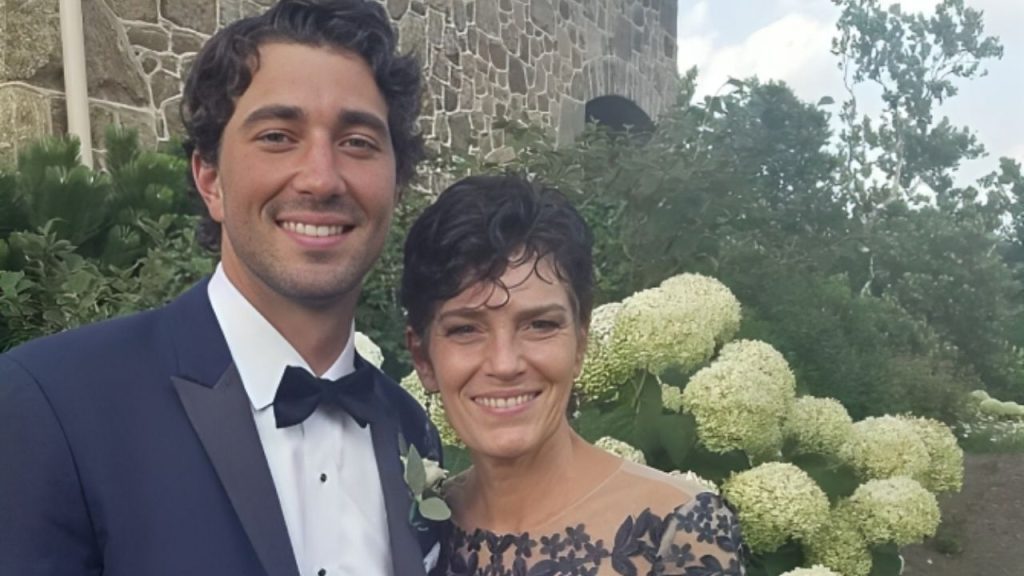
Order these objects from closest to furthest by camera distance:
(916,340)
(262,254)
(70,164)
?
(262,254)
(70,164)
(916,340)

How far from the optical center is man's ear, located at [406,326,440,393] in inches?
73.3

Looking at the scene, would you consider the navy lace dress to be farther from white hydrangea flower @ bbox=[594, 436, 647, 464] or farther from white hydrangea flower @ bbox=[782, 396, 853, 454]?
white hydrangea flower @ bbox=[782, 396, 853, 454]

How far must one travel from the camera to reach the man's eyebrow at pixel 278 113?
1.65 metres

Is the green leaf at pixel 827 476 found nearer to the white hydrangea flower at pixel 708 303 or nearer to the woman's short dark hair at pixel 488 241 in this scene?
the white hydrangea flower at pixel 708 303

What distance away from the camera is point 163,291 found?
12.0ft

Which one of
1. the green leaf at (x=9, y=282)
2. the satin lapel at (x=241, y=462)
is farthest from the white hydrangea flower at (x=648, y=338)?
the green leaf at (x=9, y=282)

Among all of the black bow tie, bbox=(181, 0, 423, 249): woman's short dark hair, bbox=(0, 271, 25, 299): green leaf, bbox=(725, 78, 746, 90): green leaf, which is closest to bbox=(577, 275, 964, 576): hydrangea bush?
the black bow tie

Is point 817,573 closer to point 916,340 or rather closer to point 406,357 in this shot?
point 406,357

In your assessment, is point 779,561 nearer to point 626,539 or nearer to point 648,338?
point 648,338

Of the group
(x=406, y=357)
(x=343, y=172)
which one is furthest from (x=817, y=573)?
(x=406, y=357)

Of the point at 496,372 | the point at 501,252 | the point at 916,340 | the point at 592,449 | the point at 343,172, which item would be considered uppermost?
the point at 343,172

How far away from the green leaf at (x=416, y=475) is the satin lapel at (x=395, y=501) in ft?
0.07

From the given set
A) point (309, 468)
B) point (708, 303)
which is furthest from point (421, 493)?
point (708, 303)

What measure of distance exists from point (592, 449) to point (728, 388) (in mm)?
480
